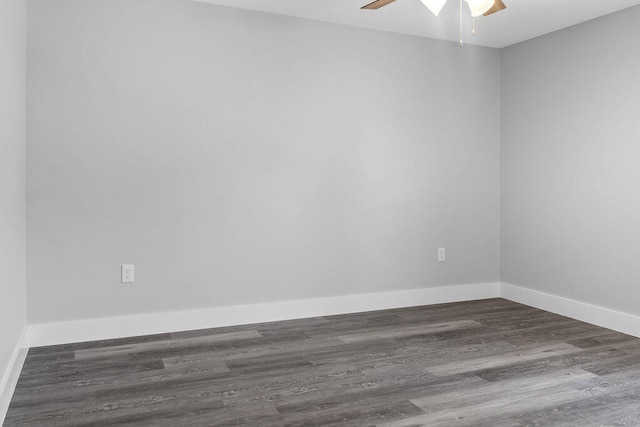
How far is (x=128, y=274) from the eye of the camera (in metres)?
3.32

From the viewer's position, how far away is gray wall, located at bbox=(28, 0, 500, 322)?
3156 mm

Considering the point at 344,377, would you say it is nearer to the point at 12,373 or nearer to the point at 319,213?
the point at 319,213

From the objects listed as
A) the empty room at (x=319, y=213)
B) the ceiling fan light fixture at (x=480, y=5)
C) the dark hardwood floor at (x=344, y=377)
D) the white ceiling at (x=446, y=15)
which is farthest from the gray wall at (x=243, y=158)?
the ceiling fan light fixture at (x=480, y=5)

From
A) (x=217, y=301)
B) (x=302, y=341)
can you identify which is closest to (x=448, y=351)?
(x=302, y=341)

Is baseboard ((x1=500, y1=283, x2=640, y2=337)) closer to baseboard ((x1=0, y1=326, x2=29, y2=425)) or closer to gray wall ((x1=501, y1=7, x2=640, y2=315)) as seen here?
gray wall ((x1=501, y1=7, x2=640, y2=315))

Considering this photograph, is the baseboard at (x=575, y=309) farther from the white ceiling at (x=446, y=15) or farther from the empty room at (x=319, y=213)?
the white ceiling at (x=446, y=15)

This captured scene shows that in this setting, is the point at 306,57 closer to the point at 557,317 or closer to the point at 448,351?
the point at 448,351

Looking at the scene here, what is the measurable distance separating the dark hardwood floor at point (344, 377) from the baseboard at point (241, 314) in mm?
93

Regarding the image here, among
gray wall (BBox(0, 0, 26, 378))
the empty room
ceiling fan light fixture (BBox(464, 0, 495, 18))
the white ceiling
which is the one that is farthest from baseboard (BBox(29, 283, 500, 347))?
ceiling fan light fixture (BBox(464, 0, 495, 18))

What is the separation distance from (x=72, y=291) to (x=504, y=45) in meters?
3.85

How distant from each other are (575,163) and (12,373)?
12.6 feet

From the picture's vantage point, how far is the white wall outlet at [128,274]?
3.31 meters

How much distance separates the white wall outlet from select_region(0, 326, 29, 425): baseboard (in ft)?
2.01

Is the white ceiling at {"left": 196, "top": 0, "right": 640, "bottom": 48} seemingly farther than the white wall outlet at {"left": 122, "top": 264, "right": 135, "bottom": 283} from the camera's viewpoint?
Yes
